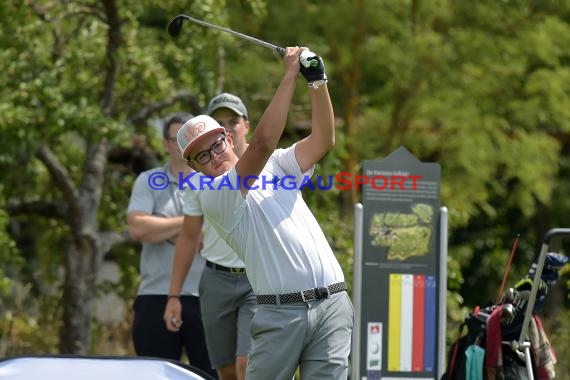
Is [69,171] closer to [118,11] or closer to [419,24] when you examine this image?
[118,11]

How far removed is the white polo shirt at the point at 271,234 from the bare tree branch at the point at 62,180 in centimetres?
556

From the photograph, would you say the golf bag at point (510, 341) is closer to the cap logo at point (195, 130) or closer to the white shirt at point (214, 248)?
the white shirt at point (214, 248)

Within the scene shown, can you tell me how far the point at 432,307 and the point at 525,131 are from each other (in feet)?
30.5

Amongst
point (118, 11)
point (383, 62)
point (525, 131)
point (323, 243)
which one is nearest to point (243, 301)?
point (323, 243)

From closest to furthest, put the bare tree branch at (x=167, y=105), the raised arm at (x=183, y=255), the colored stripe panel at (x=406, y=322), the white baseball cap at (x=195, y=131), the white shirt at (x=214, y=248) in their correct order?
the white baseball cap at (x=195, y=131) < the white shirt at (x=214, y=248) < the raised arm at (x=183, y=255) < the colored stripe panel at (x=406, y=322) < the bare tree branch at (x=167, y=105)

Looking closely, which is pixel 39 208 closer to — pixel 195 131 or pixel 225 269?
pixel 225 269

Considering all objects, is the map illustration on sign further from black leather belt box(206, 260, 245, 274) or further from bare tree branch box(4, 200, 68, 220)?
bare tree branch box(4, 200, 68, 220)

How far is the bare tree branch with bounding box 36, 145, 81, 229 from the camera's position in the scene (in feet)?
34.2

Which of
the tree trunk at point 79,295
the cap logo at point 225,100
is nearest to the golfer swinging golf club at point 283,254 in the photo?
the cap logo at point 225,100

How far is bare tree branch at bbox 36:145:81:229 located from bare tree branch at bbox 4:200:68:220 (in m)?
0.42

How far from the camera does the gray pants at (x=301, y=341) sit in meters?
4.97

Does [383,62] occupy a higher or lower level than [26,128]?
higher

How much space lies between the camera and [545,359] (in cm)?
650

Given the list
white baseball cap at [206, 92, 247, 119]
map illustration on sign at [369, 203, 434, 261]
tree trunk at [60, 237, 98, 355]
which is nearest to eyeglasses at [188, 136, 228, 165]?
white baseball cap at [206, 92, 247, 119]
